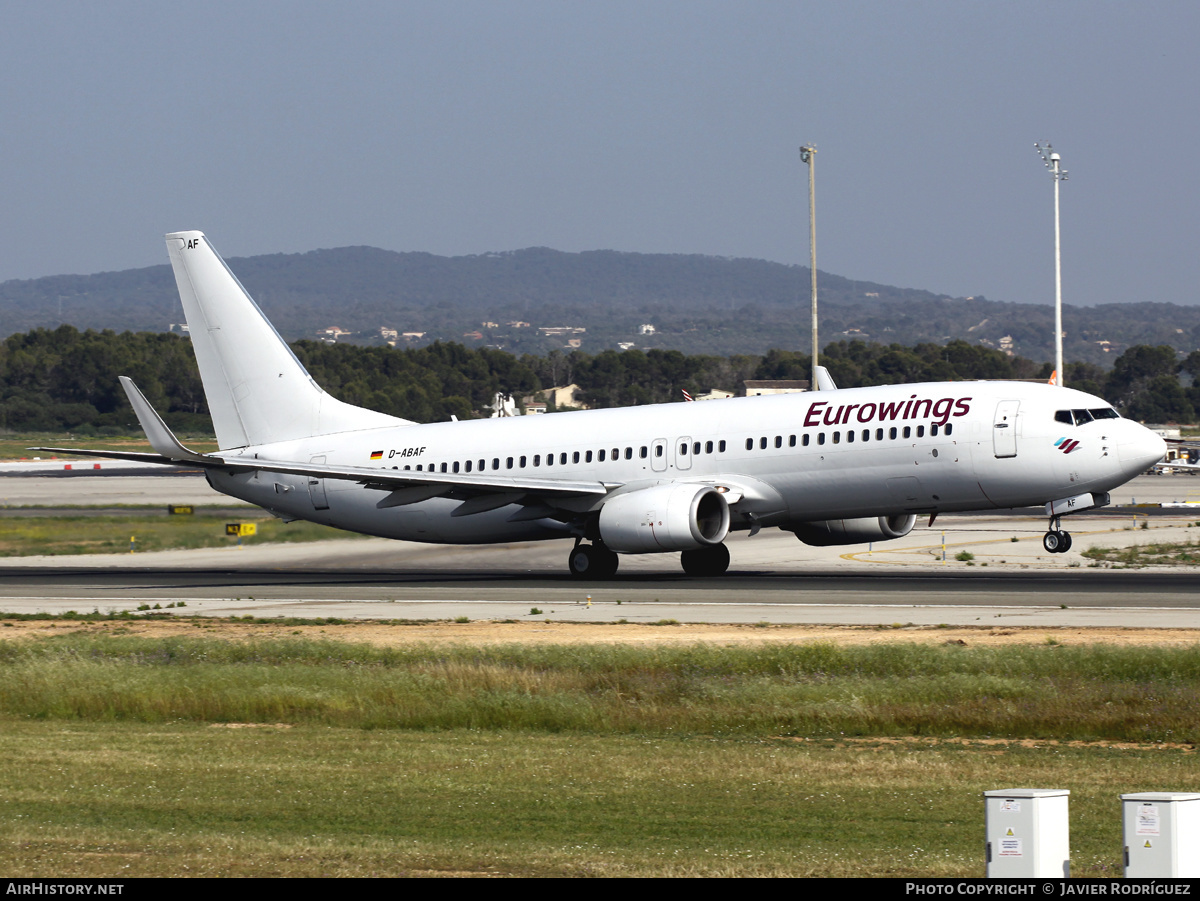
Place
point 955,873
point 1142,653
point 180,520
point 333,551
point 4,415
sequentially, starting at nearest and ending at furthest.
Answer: point 955,873 → point 1142,653 → point 333,551 → point 180,520 → point 4,415

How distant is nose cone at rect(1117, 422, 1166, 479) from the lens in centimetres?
3538

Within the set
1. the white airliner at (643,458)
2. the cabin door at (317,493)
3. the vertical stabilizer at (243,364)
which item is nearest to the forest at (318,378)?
the vertical stabilizer at (243,364)

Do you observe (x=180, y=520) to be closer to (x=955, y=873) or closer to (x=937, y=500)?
(x=937, y=500)

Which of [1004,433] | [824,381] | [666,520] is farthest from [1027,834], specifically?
[824,381]

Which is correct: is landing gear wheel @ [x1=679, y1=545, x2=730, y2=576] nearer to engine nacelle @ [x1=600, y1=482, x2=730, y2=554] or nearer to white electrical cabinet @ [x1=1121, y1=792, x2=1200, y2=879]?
engine nacelle @ [x1=600, y1=482, x2=730, y2=554]

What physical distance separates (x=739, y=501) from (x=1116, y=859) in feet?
89.0

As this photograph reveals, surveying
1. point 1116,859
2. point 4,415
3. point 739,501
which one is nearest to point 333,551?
point 739,501

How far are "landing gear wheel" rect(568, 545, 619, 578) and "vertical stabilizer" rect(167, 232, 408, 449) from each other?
787cm

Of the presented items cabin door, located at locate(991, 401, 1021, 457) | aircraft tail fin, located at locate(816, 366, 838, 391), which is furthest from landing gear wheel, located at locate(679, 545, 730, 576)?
cabin door, located at locate(991, 401, 1021, 457)

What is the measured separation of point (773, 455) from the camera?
38625mm

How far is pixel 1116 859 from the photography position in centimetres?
1166

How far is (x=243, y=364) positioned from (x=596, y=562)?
41.0 ft

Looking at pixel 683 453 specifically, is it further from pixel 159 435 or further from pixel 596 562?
pixel 159 435

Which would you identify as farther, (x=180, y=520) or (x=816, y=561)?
(x=180, y=520)
